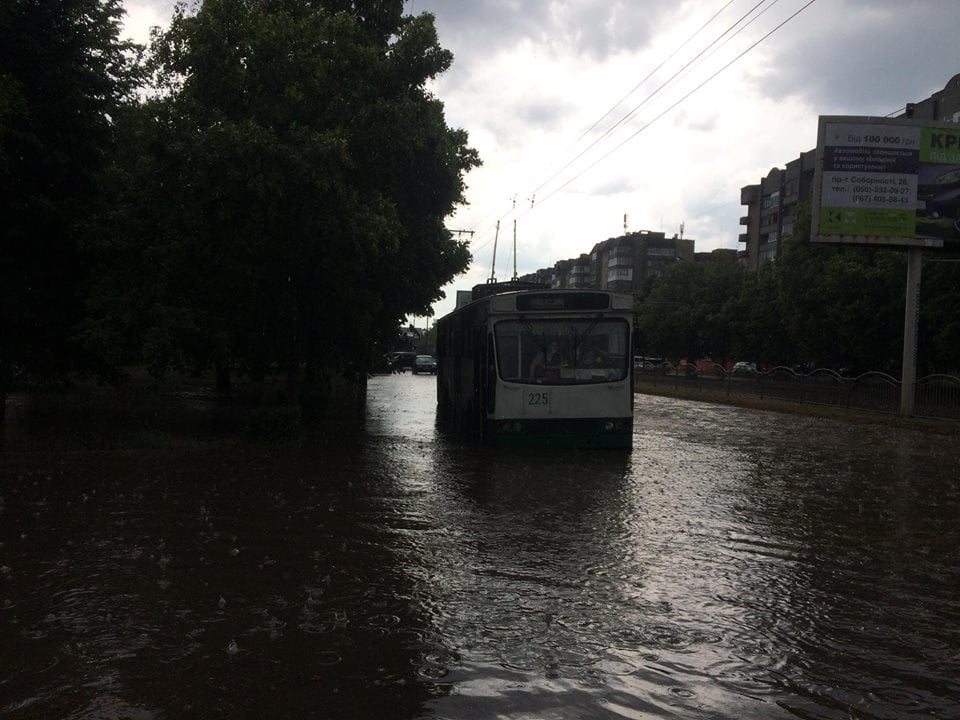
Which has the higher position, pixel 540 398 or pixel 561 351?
pixel 561 351

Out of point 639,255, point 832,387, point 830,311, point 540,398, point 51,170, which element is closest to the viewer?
point 540,398

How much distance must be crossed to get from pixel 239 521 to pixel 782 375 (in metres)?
30.6

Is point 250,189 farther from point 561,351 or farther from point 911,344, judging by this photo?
point 911,344

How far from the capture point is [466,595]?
6.34 meters

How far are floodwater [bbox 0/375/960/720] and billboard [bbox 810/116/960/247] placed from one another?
54.7 feet

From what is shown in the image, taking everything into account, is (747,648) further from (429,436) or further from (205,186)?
(429,436)

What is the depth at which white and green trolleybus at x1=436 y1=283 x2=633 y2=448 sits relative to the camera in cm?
1592

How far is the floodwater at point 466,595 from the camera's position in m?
4.50

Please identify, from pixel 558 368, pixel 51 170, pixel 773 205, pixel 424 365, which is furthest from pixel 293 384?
pixel 773 205

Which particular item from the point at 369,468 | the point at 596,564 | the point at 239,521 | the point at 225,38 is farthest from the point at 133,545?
the point at 225,38

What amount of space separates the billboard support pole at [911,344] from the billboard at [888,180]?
1.01 metres

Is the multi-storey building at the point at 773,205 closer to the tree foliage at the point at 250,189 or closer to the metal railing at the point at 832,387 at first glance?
the metal railing at the point at 832,387

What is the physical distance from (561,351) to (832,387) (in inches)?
737

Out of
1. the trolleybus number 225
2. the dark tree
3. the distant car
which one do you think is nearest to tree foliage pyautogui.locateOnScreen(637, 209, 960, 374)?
the trolleybus number 225
